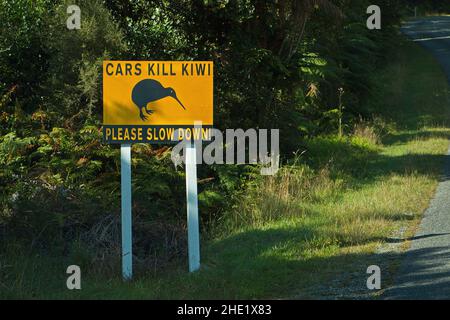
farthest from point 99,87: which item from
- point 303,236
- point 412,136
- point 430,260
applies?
point 412,136

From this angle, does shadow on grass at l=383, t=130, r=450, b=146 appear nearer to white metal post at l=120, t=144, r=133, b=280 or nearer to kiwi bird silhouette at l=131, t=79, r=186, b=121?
kiwi bird silhouette at l=131, t=79, r=186, b=121

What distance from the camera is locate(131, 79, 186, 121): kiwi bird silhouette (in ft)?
25.7

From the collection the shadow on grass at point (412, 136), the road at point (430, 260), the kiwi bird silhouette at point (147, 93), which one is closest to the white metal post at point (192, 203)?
the kiwi bird silhouette at point (147, 93)

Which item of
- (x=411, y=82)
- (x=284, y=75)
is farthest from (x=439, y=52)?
(x=284, y=75)

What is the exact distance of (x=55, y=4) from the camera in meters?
14.8

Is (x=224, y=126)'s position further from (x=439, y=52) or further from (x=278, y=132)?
(x=439, y=52)

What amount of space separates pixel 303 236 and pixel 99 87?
5.52 m

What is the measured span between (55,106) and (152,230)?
5083 millimetres

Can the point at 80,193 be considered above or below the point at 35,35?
below

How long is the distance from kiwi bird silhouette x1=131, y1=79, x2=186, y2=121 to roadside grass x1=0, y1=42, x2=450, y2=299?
181 centimetres

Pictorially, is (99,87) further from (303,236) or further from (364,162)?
(364,162)

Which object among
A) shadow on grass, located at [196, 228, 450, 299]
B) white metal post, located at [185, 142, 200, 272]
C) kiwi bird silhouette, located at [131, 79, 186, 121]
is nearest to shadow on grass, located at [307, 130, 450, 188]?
shadow on grass, located at [196, 228, 450, 299]

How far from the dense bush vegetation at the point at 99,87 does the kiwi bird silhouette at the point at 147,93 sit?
6.96ft

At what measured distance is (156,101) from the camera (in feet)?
26.0
